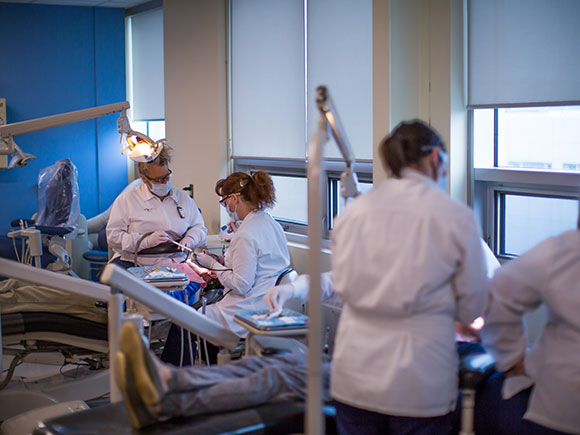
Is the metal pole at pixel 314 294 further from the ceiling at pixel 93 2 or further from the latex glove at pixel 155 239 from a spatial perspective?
the ceiling at pixel 93 2

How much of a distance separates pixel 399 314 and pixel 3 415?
222cm

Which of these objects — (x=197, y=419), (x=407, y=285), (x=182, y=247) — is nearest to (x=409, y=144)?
(x=407, y=285)

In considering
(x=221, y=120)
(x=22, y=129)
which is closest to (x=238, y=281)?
(x=22, y=129)

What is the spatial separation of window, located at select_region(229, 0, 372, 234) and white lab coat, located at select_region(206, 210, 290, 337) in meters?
0.91

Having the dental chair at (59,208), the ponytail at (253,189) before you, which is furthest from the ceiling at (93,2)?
the ponytail at (253,189)

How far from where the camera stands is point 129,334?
6.53 ft

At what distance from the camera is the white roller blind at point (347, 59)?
4.02 metres

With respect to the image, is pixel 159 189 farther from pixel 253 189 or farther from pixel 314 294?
pixel 314 294

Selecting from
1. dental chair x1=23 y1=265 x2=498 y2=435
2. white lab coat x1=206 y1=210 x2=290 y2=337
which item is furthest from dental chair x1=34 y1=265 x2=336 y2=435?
white lab coat x1=206 y1=210 x2=290 y2=337

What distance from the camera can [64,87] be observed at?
6672 mm

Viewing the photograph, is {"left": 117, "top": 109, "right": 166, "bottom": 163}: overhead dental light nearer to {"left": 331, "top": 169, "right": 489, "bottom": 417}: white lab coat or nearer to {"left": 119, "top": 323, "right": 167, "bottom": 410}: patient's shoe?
{"left": 119, "top": 323, "right": 167, "bottom": 410}: patient's shoe

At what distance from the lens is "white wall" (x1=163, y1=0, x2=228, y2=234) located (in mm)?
5340

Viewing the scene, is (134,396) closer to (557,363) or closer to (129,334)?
(129,334)

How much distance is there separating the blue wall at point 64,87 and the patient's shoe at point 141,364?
4.94 meters
